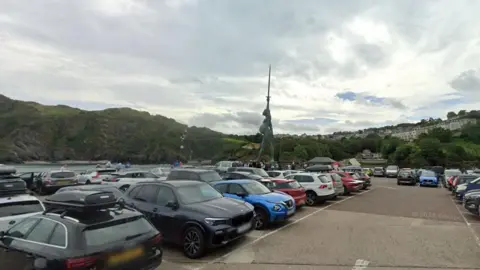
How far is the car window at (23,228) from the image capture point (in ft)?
17.9

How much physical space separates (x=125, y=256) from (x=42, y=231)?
1296mm

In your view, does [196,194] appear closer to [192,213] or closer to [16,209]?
[192,213]

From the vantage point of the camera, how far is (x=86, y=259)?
189 inches

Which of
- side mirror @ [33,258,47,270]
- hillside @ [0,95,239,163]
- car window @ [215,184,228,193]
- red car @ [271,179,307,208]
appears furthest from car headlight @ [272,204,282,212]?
hillside @ [0,95,239,163]

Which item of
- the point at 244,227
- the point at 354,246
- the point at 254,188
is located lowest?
the point at 354,246

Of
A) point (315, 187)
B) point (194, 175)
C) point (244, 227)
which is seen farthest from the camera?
point (315, 187)

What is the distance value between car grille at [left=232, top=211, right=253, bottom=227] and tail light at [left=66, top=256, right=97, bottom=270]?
390cm

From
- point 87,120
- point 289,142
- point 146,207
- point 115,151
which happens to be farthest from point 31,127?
point 146,207

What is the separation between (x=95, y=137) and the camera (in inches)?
3366

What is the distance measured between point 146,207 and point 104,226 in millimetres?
3733

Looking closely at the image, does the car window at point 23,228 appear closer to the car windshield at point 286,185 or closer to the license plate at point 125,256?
the license plate at point 125,256

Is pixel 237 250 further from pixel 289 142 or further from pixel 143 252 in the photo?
pixel 289 142

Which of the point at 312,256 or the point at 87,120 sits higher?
the point at 87,120

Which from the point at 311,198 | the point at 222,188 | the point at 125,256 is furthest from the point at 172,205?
the point at 311,198
